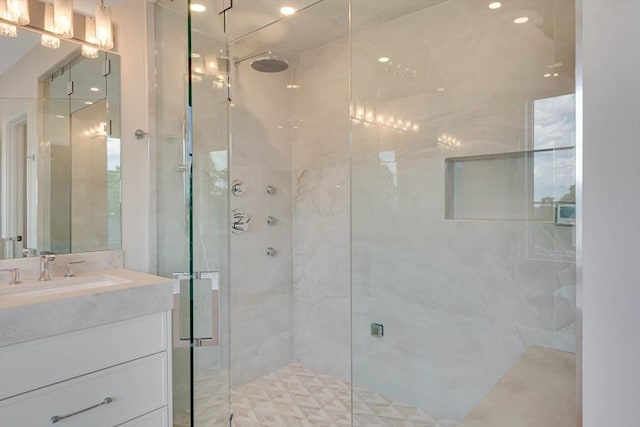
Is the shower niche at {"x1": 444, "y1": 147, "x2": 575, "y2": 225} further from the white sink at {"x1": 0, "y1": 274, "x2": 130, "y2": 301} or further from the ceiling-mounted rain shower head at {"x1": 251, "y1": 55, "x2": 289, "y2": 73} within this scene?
the white sink at {"x1": 0, "y1": 274, "x2": 130, "y2": 301}

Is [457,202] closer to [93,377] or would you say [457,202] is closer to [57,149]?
[93,377]

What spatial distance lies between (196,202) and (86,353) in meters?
0.76

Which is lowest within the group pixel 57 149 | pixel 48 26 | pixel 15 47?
pixel 57 149

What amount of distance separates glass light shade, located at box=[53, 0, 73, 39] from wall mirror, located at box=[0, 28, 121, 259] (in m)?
0.08

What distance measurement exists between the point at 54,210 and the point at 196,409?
4.15 feet

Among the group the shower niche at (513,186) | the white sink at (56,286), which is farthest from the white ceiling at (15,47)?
the shower niche at (513,186)

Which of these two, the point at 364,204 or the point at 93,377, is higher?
the point at 364,204

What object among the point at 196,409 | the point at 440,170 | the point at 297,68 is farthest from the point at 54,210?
the point at 440,170

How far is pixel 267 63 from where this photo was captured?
2.82m

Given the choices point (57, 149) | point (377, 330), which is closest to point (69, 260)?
point (57, 149)

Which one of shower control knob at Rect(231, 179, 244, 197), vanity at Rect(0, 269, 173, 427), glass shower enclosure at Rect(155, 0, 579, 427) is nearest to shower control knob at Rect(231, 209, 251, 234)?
glass shower enclosure at Rect(155, 0, 579, 427)

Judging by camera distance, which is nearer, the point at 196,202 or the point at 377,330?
the point at 196,202

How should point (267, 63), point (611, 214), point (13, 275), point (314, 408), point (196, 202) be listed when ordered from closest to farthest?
point (611, 214) < point (196, 202) < point (13, 275) < point (314, 408) < point (267, 63)

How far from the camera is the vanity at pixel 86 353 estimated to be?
1303mm
